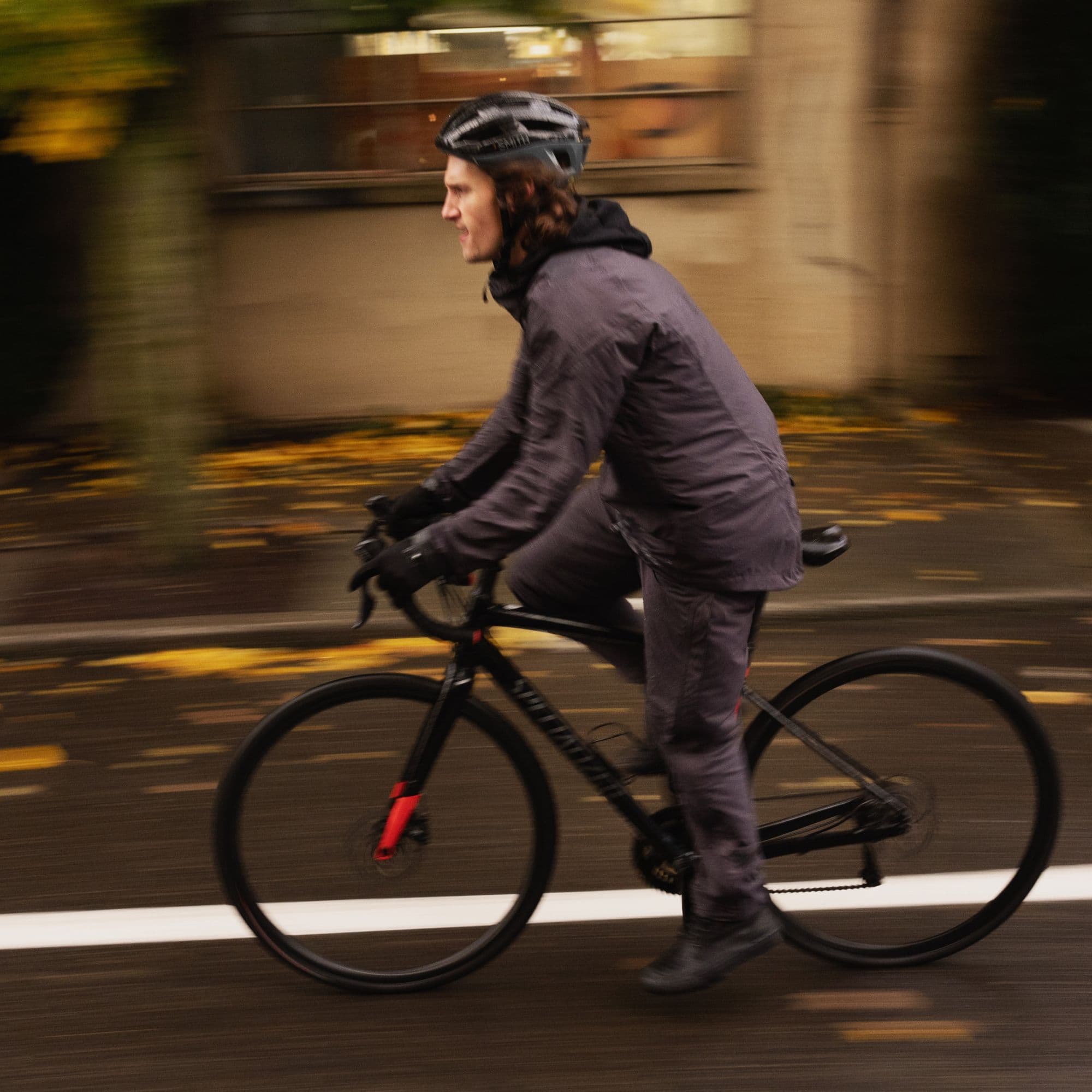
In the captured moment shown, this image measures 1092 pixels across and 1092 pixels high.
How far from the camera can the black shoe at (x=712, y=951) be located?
119 inches

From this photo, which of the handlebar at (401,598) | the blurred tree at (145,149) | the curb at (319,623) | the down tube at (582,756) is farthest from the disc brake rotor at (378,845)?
the blurred tree at (145,149)

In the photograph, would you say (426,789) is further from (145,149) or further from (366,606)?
(145,149)

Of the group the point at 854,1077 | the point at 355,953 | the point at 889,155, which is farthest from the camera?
the point at 889,155

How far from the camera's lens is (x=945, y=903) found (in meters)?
3.34

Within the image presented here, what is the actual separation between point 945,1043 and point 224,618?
136 inches

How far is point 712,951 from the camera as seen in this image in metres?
3.04

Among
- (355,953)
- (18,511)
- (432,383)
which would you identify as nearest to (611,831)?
(355,953)

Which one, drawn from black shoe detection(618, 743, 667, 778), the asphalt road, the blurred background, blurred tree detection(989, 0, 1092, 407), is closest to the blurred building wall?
the blurred background

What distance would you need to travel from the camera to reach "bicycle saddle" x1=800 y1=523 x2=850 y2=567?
116 inches

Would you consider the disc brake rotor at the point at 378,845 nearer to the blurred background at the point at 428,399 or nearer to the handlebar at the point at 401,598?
the blurred background at the point at 428,399

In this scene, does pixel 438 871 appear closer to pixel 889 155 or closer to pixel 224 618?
pixel 224 618

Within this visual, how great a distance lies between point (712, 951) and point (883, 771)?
0.55 metres

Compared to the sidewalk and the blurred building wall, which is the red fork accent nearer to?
the sidewalk

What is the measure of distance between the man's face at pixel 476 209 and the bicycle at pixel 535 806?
63cm
